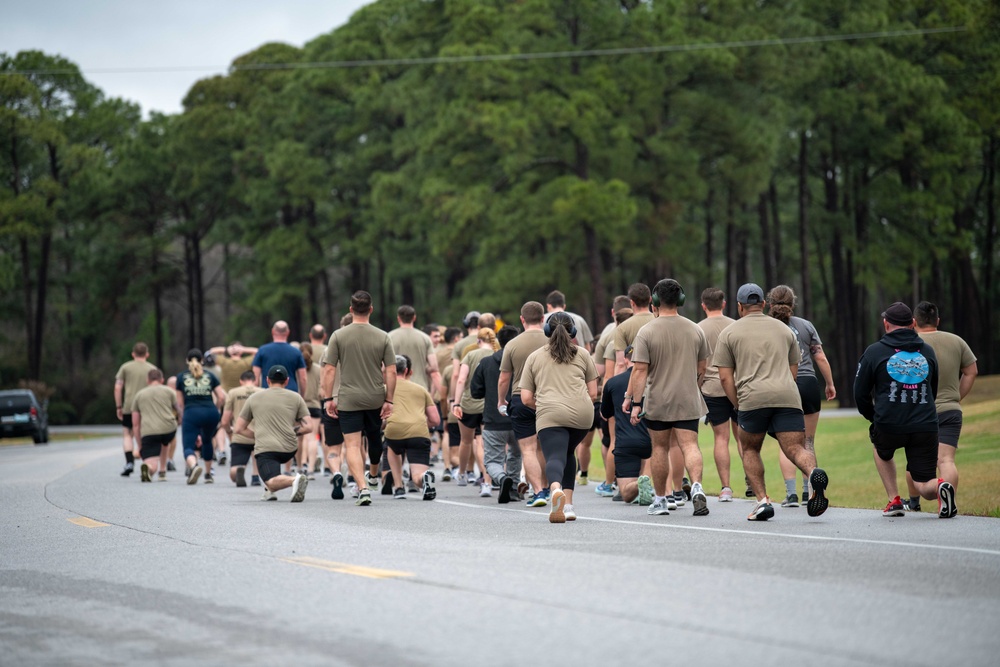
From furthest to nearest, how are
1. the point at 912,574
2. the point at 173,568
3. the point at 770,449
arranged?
the point at 770,449 → the point at 173,568 → the point at 912,574

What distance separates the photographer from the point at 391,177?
52.7 m

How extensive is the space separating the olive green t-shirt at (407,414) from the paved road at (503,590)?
2.46 m

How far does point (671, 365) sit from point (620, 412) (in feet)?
5.73

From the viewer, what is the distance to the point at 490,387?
16.0 m

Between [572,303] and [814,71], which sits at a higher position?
[814,71]

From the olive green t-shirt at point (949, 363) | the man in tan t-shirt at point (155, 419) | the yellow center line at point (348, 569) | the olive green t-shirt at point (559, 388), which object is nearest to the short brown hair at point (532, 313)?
the olive green t-shirt at point (559, 388)

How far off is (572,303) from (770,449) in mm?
21388

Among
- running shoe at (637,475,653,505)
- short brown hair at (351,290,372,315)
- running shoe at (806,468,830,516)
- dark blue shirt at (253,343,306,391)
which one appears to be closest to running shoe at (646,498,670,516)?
running shoe at (637,475,653,505)

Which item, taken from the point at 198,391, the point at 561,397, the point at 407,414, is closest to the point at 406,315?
the point at 407,414

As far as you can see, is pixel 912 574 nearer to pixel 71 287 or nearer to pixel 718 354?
pixel 718 354

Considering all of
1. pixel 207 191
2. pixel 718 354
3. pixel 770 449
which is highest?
pixel 207 191

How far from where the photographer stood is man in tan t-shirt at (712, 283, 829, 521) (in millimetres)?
12617

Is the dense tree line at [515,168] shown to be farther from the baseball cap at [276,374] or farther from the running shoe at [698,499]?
the running shoe at [698,499]

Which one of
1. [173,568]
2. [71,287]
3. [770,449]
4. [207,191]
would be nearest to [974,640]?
[173,568]
